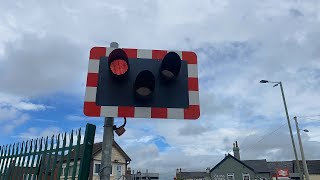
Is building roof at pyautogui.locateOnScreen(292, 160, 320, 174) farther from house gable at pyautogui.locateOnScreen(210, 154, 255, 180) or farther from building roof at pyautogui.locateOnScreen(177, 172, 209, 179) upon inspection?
building roof at pyautogui.locateOnScreen(177, 172, 209, 179)

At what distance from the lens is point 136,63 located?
3189 millimetres

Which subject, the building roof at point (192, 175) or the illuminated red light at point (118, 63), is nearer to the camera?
the illuminated red light at point (118, 63)

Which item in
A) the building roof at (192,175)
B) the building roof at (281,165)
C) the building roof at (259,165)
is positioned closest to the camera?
the building roof at (259,165)

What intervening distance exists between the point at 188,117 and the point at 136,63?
0.81 metres

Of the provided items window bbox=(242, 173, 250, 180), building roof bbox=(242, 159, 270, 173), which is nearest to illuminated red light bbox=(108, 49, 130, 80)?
window bbox=(242, 173, 250, 180)

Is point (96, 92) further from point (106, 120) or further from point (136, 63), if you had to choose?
point (136, 63)

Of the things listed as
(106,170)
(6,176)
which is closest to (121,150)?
(6,176)

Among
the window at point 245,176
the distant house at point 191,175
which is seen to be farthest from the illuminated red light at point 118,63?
the distant house at point 191,175

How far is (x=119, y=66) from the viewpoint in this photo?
2998 millimetres

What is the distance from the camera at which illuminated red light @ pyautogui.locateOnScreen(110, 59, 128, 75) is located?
2.97 metres

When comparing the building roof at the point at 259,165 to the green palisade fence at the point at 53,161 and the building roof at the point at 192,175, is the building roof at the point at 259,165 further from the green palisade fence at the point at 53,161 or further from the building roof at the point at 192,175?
the green palisade fence at the point at 53,161

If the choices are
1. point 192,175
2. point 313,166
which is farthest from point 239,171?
point 192,175

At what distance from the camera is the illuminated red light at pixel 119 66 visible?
9.75 ft

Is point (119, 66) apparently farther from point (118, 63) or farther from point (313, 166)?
point (313, 166)
